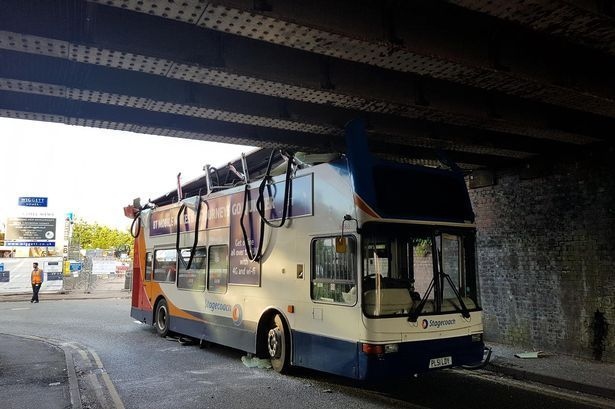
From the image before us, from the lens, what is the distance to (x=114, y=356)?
988 cm

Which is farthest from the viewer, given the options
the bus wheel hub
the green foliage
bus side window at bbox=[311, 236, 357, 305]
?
the green foliage

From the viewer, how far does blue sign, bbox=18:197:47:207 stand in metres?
29.0

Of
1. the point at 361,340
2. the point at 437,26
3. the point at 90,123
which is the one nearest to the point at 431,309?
the point at 361,340

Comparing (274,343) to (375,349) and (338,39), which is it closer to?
(375,349)

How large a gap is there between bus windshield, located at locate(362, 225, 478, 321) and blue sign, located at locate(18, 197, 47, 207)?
91.4 feet

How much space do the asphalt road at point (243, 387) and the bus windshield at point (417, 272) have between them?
1.23 meters

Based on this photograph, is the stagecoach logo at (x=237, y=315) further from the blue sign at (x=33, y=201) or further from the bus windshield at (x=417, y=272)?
the blue sign at (x=33, y=201)

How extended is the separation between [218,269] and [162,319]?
3383 millimetres

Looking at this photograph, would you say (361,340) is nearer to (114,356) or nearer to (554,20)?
(554,20)

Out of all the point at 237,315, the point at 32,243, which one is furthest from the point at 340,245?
the point at 32,243

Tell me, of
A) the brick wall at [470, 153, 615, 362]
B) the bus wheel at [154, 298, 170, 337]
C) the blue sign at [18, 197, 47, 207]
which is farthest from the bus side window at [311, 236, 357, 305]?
the blue sign at [18, 197, 47, 207]

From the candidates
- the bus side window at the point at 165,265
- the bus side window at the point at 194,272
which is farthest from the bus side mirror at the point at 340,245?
the bus side window at the point at 165,265

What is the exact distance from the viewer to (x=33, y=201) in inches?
1152

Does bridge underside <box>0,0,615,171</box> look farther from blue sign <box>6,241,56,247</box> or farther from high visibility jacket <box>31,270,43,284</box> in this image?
blue sign <box>6,241,56,247</box>
